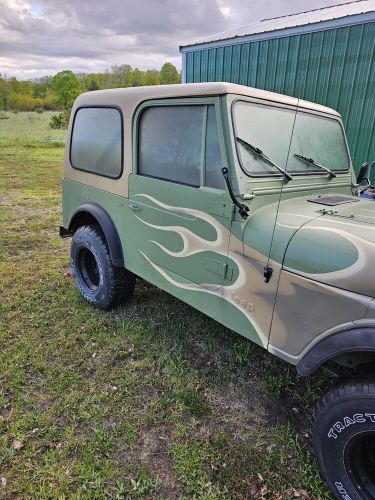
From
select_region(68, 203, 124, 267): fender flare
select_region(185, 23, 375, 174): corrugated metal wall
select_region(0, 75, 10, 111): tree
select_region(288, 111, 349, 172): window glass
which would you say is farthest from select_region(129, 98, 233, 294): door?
select_region(0, 75, 10, 111): tree

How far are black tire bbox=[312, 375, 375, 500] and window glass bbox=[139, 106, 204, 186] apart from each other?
149 centimetres

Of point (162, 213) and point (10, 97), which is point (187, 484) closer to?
point (162, 213)

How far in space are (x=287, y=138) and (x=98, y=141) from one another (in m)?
1.70

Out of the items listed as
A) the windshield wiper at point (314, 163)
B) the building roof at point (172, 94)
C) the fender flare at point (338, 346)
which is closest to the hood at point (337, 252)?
the fender flare at point (338, 346)

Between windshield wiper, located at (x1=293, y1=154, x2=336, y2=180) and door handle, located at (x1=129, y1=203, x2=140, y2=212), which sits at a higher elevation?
windshield wiper, located at (x1=293, y1=154, x2=336, y2=180)

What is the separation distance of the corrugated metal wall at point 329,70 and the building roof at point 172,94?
270 centimetres

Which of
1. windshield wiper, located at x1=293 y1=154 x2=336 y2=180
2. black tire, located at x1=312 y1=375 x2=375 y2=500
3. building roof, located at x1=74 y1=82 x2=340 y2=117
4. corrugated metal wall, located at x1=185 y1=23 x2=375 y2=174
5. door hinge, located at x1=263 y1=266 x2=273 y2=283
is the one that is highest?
corrugated metal wall, located at x1=185 y1=23 x2=375 y2=174

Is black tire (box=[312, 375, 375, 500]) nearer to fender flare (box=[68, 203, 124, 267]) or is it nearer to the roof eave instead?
fender flare (box=[68, 203, 124, 267])

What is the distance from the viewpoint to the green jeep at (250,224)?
5.76ft

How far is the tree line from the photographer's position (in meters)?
46.8

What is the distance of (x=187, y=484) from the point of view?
6.56ft

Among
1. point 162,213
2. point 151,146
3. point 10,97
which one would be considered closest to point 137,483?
point 162,213

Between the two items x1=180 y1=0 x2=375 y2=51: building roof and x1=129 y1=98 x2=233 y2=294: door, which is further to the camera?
x1=180 y1=0 x2=375 y2=51: building roof

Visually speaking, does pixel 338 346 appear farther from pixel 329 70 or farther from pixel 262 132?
pixel 329 70
